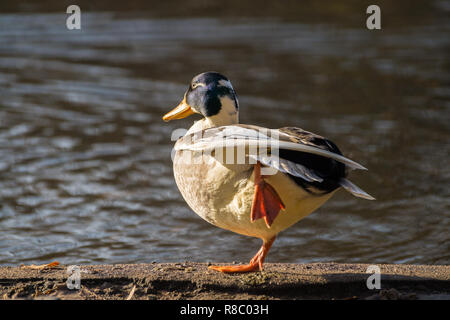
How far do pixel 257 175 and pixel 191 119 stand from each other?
5653 millimetres

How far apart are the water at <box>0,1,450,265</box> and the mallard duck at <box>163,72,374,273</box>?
4.80 feet

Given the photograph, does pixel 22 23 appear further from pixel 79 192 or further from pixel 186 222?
pixel 186 222

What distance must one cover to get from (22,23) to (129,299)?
11502 mm

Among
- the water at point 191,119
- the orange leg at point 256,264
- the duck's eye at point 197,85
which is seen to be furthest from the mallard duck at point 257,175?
the water at point 191,119

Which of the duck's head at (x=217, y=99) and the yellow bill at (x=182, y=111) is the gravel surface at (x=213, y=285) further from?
the yellow bill at (x=182, y=111)

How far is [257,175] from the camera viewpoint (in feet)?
11.5

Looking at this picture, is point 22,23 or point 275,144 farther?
point 22,23

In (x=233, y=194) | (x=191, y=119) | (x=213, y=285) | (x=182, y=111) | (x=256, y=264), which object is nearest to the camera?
(x=233, y=194)

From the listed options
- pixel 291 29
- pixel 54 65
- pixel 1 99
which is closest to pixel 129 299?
pixel 1 99

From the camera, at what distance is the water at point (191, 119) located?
5516mm

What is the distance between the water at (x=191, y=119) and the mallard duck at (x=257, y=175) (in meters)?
1.46

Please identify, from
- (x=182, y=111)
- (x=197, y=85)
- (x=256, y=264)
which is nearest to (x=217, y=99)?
(x=197, y=85)

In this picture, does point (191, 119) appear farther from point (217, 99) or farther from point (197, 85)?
point (217, 99)
